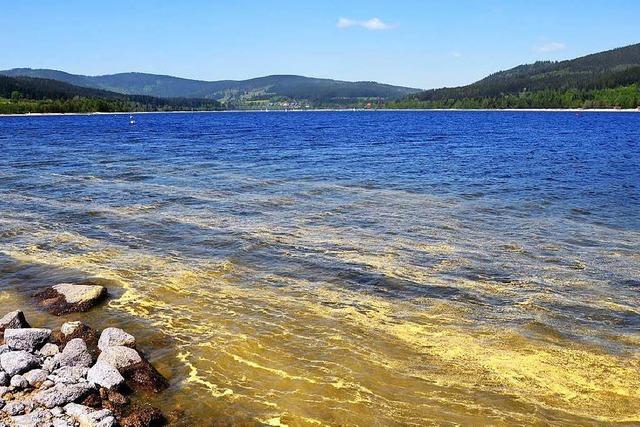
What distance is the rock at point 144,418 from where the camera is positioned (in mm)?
9727

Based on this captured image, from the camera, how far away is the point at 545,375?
1191 cm

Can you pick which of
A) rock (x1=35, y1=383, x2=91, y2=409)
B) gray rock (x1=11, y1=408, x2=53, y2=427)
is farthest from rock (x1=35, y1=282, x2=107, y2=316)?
gray rock (x1=11, y1=408, x2=53, y2=427)

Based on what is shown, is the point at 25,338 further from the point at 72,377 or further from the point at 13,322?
the point at 72,377

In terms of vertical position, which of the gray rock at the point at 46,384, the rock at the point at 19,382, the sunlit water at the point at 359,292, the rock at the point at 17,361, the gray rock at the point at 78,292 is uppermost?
the rock at the point at 17,361

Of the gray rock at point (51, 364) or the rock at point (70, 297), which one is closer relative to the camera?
the gray rock at point (51, 364)

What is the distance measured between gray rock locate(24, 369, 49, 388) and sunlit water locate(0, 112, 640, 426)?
240 cm

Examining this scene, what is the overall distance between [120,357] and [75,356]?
955 millimetres

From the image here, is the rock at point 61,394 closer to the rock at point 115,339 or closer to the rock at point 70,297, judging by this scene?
the rock at point 115,339

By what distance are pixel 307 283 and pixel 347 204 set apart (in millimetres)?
14423

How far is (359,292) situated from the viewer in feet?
55.7

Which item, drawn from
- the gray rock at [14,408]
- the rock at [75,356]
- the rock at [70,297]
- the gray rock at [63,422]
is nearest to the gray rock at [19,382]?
the gray rock at [14,408]

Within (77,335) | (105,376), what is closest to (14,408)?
(105,376)

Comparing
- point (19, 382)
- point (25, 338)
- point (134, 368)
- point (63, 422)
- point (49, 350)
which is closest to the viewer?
point (63, 422)

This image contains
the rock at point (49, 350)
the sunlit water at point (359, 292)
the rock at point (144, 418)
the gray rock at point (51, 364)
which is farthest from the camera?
the rock at point (49, 350)
